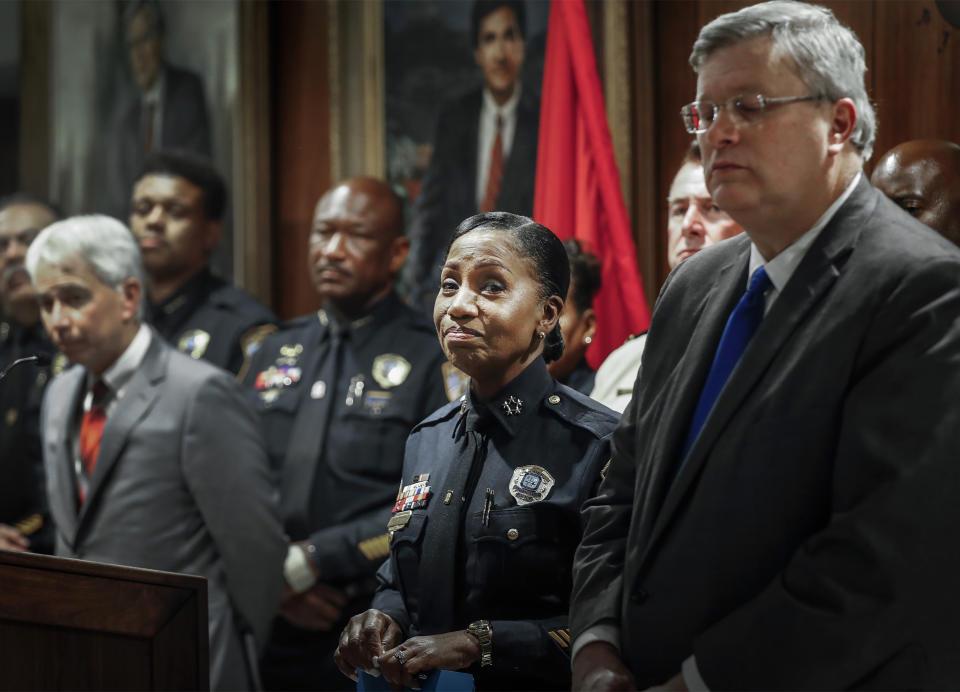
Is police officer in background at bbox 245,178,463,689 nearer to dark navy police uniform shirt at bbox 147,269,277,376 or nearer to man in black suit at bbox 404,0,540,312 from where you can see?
dark navy police uniform shirt at bbox 147,269,277,376

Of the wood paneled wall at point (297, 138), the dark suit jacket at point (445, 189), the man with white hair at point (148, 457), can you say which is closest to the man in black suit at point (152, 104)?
the wood paneled wall at point (297, 138)

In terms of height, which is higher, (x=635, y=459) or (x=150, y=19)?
(x=150, y=19)

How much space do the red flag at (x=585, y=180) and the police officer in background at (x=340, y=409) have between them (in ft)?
2.20

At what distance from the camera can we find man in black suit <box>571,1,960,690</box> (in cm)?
165

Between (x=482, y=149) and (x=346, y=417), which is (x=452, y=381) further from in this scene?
(x=482, y=149)

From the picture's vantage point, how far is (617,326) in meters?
3.62

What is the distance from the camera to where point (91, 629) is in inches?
87.8

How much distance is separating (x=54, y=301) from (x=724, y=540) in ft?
8.42

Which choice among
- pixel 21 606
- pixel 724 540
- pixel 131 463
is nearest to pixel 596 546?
pixel 724 540

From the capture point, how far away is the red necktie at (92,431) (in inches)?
143

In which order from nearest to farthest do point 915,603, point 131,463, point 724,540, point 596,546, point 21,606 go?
1. point 915,603
2. point 724,540
3. point 596,546
4. point 21,606
5. point 131,463

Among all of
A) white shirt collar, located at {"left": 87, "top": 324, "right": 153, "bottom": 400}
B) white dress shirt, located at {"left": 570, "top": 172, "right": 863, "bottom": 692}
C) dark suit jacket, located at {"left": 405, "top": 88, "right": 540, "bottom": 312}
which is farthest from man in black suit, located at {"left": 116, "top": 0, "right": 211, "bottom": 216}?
white dress shirt, located at {"left": 570, "top": 172, "right": 863, "bottom": 692}

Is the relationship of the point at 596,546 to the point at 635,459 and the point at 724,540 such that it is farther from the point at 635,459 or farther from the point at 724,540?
the point at 724,540

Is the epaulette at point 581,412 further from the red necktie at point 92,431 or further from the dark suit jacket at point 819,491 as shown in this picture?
the red necktie at point 92,431
